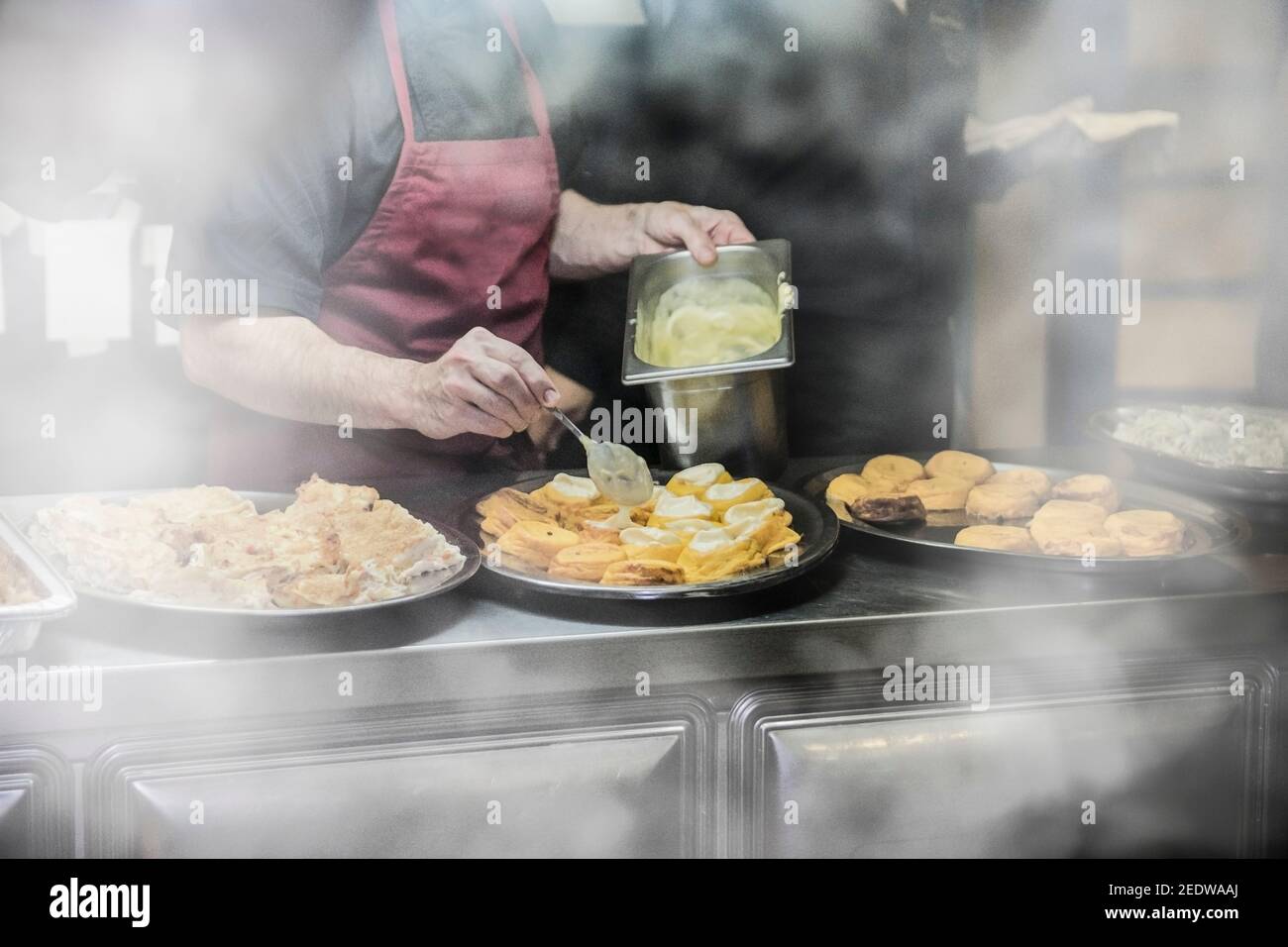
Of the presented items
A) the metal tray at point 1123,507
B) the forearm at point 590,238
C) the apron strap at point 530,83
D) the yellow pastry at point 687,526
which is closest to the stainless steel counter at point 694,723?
the metal tray at point 1123,507

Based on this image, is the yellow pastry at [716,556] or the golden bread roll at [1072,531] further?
the golden bread roll at [1072,531]

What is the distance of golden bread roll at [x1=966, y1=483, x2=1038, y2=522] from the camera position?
1.70 m

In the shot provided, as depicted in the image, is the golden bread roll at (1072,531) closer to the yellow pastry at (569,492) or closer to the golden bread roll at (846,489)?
the golden bread roll at (846,489)

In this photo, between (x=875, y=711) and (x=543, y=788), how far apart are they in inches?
16.6

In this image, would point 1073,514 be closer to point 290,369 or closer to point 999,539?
point 999,539

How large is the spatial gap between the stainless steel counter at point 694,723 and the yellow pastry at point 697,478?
0.22m

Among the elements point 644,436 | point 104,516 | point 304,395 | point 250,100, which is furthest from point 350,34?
point 104,516

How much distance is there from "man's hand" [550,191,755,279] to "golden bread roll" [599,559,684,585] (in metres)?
0.72

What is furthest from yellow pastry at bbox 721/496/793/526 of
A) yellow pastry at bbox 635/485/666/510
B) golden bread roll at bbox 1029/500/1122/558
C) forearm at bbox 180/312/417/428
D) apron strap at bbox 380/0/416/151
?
apron strap at bbox 380/0/416/151

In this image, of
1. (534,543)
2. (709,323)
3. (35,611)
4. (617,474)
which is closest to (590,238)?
(709,323)

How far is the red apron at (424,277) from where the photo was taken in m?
2.09

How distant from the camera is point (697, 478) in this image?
1667 millimetres

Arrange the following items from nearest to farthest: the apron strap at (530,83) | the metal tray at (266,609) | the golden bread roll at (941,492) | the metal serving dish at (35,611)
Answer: the metal serving dish at (35,611) < the metal tray at (266,609) < the golden bread roll at (941,492) < the apron strap at (530,83)

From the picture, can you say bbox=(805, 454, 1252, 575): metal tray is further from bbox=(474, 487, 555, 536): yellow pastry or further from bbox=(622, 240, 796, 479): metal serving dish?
bbox=(474, 487, 555, 536): yellow pastry
